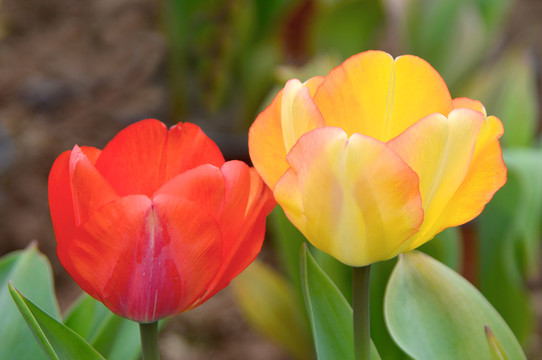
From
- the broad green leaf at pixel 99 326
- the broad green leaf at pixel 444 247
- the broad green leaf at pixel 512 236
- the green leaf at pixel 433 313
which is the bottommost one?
the broad green leaf at pixel 512 236

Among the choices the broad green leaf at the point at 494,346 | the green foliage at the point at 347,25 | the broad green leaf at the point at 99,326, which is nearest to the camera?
the broad green leaf at the point at 494,346

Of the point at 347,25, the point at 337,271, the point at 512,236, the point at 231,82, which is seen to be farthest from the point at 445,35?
the point at 337,271

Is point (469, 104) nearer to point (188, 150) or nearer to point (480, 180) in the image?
point (480, 180)

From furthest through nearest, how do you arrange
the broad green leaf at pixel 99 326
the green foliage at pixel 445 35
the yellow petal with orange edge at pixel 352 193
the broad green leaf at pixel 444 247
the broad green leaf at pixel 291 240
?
the green foliage at pixel 445 35 < the broad green leaf at pixel 291 240 < the broad green leaf at pixel 444 247 < the broad green leaf at pixel 99 326 < the yellow petal with orange edge at pixel 352 193

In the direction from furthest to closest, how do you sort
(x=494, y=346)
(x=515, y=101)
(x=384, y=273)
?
(x=515, y=101)
(x=384, y=273)
(x=494, y=346)

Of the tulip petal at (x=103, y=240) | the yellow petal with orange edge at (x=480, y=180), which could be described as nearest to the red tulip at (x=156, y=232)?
the tulip petal at (x=103, y=240)

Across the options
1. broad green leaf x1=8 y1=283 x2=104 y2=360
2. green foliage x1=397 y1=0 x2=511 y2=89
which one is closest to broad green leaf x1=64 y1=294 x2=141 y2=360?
broad green leaf x1=8 y1=283 x2=104 y2=360

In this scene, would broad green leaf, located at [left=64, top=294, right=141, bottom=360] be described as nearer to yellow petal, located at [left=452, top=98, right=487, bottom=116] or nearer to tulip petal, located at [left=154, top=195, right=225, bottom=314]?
tulip petal, located at [left=154, top=195, right=225, bottom=314]

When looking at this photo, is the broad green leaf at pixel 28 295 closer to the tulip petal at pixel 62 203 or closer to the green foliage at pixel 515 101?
the tulip petal at pixel 62 203
